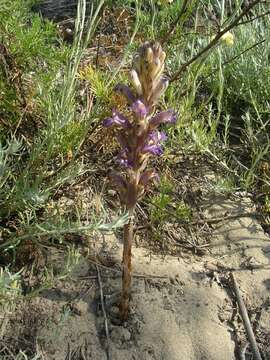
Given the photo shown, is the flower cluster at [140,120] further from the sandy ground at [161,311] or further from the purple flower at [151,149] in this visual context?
the sandy ground at [161,311]

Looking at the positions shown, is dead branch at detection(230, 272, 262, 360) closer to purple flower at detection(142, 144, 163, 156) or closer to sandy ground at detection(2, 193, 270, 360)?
sandy ground at detection(2, 193, 270, 360)

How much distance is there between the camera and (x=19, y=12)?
282 cm

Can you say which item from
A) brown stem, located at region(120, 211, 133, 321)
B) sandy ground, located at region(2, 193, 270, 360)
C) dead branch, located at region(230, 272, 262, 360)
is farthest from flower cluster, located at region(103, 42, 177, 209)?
dead branch, located at region(230, 272, 262, 360)

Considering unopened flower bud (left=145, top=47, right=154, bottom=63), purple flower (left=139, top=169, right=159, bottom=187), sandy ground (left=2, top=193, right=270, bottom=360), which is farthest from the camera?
sandy ground (left=2, top=193, right=270, bottom=360)

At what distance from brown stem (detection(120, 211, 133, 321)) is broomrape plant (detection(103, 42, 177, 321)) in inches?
0.4

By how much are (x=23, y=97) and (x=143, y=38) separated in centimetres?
101

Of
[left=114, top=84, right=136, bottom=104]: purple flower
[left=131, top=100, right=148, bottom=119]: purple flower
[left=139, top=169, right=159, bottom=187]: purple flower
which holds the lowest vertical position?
[left=139, top=169, right=159, bottom=187]: purple flower

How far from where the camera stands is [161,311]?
2.36 metres

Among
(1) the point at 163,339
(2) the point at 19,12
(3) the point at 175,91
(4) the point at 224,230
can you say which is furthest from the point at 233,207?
(2) the point at 19,12

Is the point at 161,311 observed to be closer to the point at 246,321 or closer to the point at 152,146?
the point at 246,321

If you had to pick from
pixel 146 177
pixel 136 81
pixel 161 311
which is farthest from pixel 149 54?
pixel 161 311

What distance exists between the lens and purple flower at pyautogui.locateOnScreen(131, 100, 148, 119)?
6.03 feet

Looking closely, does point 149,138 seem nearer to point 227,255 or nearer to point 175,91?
point 227,255

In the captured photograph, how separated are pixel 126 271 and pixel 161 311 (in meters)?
0.35
